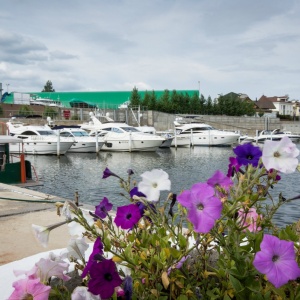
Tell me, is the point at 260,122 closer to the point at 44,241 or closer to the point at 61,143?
the point at 61,143

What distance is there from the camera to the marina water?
1605 cm

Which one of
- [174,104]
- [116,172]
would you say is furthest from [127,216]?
[174,104]

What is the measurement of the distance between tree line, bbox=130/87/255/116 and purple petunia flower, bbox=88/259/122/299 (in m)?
70.8

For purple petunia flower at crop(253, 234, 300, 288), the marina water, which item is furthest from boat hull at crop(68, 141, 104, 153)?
purple petunia flower at crop(253, 234, 300, 288)

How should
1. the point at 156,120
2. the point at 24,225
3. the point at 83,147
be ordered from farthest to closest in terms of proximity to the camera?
the point at 156,120 < the point at 83,147 < the point at 24,225

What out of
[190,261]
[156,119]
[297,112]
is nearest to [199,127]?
[156,119]

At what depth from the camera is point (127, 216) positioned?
1955 millimetres

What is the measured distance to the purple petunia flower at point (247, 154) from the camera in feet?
6.31

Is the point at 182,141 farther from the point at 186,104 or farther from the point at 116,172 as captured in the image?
the point at 186,104

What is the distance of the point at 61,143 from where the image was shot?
33.2 meters

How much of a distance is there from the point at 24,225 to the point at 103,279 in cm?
524

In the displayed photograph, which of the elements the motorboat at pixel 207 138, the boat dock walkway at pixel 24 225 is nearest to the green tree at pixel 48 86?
the motorboat at pixel 207 138

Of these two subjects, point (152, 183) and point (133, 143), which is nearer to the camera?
point (152, 183)

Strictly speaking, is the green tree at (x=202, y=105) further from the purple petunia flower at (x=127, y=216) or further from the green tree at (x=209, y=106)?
the purple petunia flower at (x=127, y=216)
